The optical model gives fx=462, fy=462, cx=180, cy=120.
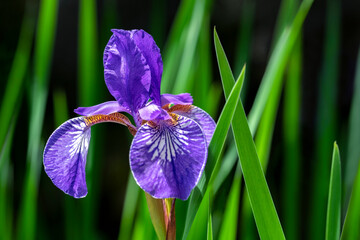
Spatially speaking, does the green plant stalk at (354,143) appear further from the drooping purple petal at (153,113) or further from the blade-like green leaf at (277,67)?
the drooping purple petal at (153,113)

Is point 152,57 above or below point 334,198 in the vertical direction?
above

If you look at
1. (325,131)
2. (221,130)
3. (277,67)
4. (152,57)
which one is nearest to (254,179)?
(221,130)

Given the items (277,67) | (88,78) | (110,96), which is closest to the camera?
(277,67)

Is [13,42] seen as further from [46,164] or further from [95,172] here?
[46,164]

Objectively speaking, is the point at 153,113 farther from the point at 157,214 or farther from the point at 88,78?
the point at 88,78

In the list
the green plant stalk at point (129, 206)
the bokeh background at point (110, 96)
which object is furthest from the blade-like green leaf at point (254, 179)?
the green plant stalk at point (129, 206)
